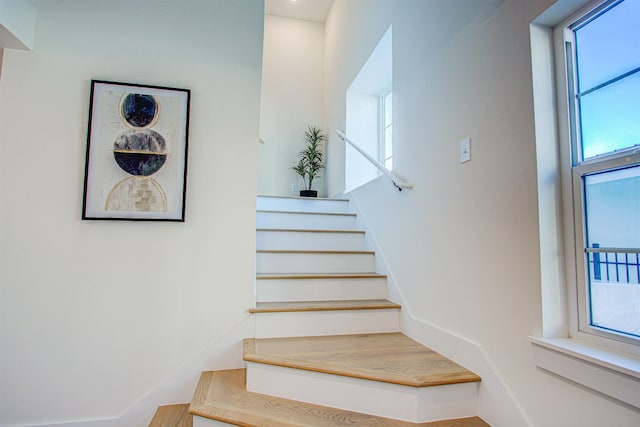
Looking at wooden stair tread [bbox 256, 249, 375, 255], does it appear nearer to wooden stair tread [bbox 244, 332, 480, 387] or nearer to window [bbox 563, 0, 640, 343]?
wooden stair tread [bbox 244, 332, 480, 387]

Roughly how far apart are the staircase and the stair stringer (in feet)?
0.12

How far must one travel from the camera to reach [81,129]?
1.83 metres

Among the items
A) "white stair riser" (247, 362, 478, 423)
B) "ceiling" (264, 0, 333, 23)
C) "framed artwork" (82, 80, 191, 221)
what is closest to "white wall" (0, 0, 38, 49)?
"framed artwork" (82, 80, 191, 221)

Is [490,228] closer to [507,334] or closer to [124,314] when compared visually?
[507,334]

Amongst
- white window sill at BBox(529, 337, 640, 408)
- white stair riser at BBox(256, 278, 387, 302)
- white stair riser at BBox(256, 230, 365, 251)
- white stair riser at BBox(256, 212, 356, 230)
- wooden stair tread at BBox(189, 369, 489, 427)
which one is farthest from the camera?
white stair riser at BBox(256, 212, 356, 230)

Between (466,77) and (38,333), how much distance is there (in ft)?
8.28

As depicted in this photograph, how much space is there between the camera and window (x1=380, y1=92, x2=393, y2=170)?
3.41 m

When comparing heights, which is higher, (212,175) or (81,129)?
(81,129)

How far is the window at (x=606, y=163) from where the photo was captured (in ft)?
3.42

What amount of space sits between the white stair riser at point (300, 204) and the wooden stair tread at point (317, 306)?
4.50 ft

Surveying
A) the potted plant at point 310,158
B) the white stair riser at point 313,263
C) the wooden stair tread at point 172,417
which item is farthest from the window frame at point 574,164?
the potted plant at point 310,158

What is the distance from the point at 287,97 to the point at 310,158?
0.97 meters

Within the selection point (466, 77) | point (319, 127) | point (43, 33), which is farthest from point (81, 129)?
point (319, 127)

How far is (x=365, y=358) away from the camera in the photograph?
5.47 feet
